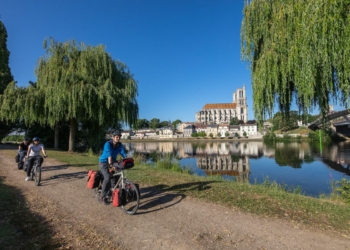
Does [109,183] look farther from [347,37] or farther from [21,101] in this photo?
[21,101]

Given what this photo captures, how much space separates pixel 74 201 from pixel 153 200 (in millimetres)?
1898

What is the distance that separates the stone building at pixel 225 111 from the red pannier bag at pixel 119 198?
15730 cm

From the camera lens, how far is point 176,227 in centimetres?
400

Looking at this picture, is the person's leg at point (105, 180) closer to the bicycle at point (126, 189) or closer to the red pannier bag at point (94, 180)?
the bicycle at point (126, 189)

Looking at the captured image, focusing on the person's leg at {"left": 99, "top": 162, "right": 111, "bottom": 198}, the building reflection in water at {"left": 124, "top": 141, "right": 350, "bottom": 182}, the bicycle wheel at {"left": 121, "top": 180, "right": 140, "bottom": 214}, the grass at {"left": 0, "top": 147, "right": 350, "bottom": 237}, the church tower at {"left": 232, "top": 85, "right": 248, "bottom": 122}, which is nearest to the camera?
the grass at {"left": 0, "top": 147, "right": 350, "bottom": 237}

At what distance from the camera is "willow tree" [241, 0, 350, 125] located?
16.0 feet

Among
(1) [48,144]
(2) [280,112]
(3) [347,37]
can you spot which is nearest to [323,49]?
(3) [347,37]

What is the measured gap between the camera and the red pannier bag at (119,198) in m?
4.67

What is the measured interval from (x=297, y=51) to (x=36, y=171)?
820 centimetres

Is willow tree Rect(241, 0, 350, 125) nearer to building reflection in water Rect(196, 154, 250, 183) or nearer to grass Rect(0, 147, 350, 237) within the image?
grass Rect(0, 147, 350, 237)

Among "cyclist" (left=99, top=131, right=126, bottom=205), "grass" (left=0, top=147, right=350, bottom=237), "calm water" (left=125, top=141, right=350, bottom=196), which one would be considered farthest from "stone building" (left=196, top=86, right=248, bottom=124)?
"cyclist" (left=99, top=131, right=126, bottom=205)

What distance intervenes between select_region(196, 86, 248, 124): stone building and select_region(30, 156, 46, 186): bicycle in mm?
155220

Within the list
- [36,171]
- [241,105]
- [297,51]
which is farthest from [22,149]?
[241,105]

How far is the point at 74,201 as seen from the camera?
18.2ft
